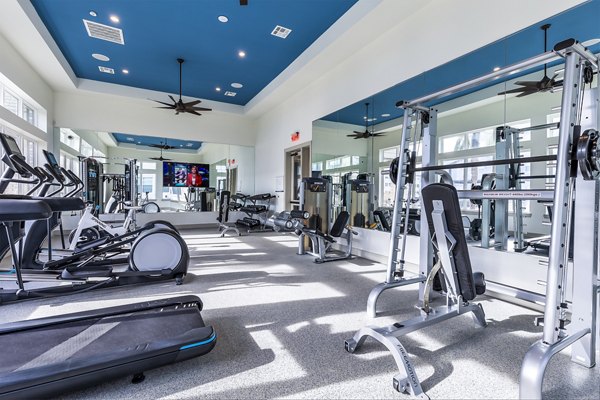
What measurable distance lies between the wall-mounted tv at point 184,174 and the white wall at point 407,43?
4.00 metres

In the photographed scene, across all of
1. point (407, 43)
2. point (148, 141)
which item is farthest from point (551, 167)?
point (148, 141)

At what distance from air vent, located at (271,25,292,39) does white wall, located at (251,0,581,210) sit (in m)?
0.75

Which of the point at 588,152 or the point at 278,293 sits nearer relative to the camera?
the point at 588,152

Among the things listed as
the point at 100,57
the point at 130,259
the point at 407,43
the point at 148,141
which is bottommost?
the point at 130,259

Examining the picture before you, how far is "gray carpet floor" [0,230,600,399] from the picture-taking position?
1574 millimetres

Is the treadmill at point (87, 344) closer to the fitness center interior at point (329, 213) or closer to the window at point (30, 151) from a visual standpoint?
the fitness center interior at point (329, 213)

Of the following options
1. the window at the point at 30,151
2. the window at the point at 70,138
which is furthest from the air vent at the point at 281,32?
the window at the point at 70,138

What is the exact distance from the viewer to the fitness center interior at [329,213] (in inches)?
63.9

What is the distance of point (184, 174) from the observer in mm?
9406

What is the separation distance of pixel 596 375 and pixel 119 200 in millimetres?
8437

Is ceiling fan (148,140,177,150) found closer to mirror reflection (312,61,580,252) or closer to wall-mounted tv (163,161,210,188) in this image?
wall-mounted tv (163,161,210,188)

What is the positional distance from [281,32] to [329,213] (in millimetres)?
3408

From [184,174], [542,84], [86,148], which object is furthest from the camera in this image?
[184,174]

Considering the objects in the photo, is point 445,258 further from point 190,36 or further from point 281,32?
point 190,36
